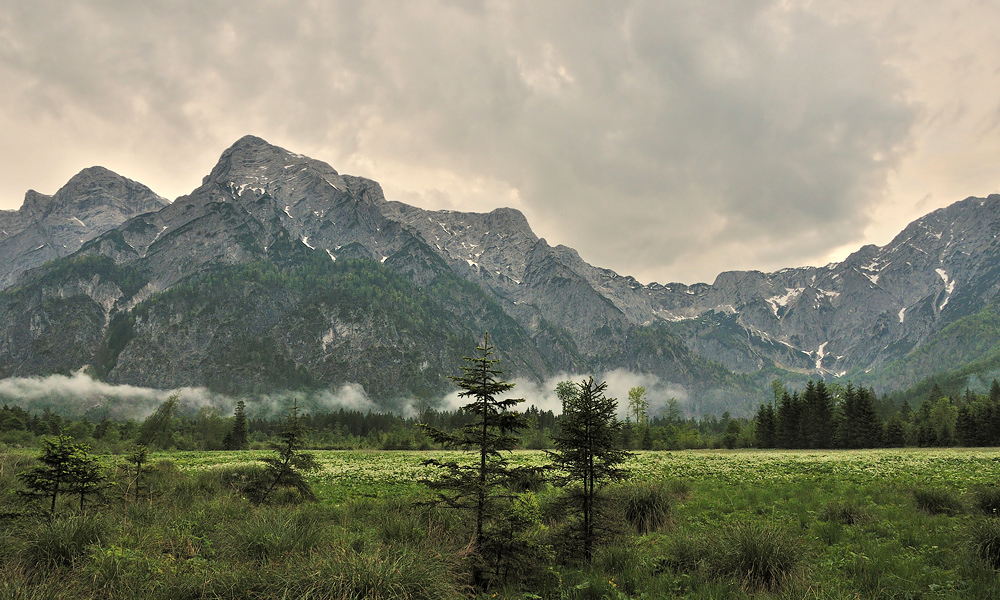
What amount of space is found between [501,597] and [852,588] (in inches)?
249

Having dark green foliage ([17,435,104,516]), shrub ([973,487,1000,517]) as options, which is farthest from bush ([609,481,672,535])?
dark green foliage ([17,435,104,516])

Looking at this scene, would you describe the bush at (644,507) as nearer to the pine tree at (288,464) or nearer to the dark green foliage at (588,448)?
the dark green foliage at (588,448)

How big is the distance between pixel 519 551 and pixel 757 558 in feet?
15.5

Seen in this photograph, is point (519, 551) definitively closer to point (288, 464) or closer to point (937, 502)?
point (288, 464)

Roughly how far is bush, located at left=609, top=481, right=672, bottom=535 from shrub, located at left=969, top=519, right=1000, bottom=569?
6.91 meters

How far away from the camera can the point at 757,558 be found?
8.64 meters

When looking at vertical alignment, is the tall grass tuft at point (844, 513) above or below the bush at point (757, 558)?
below

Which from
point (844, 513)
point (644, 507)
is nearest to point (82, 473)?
point (644, 507)

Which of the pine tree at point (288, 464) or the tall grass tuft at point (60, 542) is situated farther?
the pine tree at point (288, 464)

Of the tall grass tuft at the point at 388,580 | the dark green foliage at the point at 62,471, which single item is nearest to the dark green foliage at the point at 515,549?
the tall grass tuft at the point at 388,580

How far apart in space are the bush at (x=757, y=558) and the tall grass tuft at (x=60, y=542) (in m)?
12.2

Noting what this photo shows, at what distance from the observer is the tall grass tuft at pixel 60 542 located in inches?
324

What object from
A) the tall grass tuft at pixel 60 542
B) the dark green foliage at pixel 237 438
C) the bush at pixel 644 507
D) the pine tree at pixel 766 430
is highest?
the tall grass tuft at pixel 60 542

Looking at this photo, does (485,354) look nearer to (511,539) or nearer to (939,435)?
(511,539)
